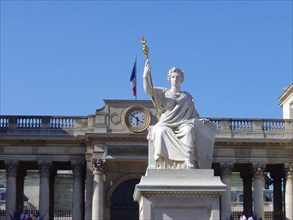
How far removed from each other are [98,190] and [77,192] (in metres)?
1.62

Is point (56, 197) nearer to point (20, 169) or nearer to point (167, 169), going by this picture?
point (20, 169)

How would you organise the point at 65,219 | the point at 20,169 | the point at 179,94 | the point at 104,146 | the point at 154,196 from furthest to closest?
1. the point at 65,219
2. the point at 20,169
3. the point at 104,146
4. the point at 179,94
5. the point at 154,196

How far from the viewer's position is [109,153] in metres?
47.7

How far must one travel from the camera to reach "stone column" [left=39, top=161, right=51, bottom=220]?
4794cm

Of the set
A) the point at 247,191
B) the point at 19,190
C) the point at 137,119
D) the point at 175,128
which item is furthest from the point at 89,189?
the point at 175,128

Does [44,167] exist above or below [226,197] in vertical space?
above

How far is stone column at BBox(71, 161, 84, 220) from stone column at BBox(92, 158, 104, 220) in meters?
1.34

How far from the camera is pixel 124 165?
49312mm

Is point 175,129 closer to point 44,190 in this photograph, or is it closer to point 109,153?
point 109,153

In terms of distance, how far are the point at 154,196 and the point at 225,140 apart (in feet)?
114

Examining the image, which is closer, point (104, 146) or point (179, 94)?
point (179, 94)

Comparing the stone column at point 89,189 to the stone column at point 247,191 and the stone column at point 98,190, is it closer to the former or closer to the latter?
the stone column at point 98,190

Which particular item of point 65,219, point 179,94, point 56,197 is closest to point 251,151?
point 65,219

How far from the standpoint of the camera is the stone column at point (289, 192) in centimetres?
4891
